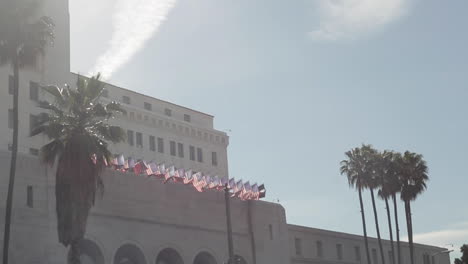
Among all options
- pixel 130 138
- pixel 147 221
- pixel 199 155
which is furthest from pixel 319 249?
pixel 147 221

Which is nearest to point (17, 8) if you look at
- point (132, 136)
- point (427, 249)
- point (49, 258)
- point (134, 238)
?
point (49, 258)

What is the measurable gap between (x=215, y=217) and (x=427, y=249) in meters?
48.5

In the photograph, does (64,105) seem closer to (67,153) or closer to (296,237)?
(67,153)

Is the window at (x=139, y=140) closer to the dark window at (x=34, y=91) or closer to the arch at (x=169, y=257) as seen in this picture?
the dark window at (x=34, y=91)

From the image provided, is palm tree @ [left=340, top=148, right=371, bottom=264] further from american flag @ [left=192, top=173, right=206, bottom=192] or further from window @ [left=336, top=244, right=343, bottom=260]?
american flag @ [left=192, top=173, right=206, bottom=192]

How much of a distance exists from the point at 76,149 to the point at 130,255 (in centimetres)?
1470

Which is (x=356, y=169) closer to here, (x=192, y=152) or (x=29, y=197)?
(x=192, y=152)

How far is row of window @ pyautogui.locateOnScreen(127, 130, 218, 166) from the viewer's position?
71625 millimetres

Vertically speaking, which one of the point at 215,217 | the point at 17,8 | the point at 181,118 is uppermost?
the point at 181,118

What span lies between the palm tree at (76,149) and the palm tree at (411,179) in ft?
153

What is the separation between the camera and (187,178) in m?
57.5

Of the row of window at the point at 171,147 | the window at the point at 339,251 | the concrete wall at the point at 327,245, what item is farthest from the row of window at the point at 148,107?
the window at the point at 339,251

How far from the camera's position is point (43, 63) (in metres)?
62.3

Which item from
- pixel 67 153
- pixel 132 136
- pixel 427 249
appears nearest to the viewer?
pixel 67 153
